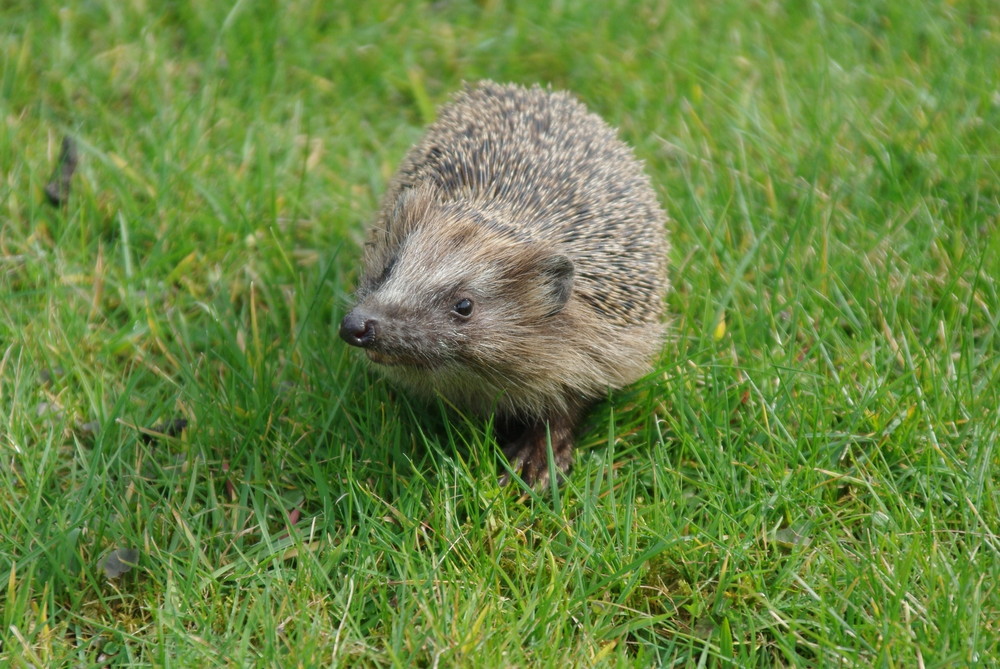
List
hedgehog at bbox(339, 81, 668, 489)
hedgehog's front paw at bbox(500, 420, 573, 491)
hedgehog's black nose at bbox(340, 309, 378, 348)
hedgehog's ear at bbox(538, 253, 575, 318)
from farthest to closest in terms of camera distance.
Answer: hedgehog's front paw at bbox(500, 420, 573, 491) < hedgehog's ear at bbox(538, 253, 575, 318) < hedgehog at bbox(339, 81, 668, 489) < hedgehog's black nose at bbox(340, 309, 378, 348)

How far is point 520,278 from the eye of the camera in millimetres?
4719

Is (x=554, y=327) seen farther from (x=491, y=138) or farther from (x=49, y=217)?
(x=49, y=217)

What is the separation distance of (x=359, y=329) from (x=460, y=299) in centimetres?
52

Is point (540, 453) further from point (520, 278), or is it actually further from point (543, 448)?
point (520, 278)

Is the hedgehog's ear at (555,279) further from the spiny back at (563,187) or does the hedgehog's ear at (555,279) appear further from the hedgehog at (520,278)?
the spiny back at (563,187)

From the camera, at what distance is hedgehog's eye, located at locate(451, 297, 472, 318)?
461cm

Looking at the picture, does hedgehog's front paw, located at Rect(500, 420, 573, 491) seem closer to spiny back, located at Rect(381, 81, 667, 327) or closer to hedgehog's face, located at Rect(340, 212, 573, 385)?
hedgehog's face, located at Rect(340, 212, 573, 385)

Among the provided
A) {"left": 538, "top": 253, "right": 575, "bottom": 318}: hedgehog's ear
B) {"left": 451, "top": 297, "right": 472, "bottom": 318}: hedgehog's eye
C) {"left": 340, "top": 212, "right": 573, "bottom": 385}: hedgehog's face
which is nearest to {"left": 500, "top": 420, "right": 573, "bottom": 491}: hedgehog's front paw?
{"left": 340, "top": 212, "right": 573, "bottom": 385}: hedgehog's face

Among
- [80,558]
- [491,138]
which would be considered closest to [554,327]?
[491,138]

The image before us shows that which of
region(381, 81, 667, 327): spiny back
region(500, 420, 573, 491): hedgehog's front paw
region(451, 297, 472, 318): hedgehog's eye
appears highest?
region(381, 81, 667, 327): spiny back

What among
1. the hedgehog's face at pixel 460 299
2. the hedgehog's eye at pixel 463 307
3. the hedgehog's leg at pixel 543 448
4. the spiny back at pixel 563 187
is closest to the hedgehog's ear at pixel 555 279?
the hedgehog's face at pixel 460 299

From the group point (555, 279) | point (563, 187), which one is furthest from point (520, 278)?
point (563, 187)

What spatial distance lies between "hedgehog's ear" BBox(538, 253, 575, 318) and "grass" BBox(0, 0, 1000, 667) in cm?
63

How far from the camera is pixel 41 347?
5.21 metres
